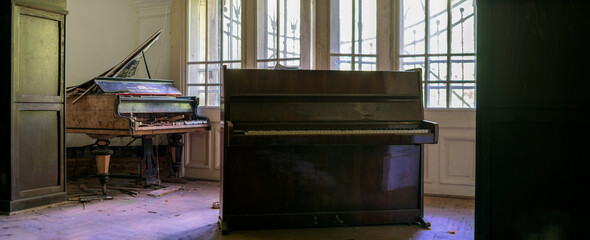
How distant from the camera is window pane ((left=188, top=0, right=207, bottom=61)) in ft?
20.6

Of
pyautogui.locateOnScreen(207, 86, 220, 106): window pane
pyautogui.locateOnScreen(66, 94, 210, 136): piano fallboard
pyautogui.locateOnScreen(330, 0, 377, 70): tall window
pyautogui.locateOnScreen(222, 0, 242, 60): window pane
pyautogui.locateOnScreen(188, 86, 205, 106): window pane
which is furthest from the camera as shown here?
pyautogui.locateOnScreen(188, 86, 205, 106): window pane

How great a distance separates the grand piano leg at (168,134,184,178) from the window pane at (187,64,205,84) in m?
0.81

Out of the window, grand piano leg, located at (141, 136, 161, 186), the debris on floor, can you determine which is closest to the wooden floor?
the debris on floor

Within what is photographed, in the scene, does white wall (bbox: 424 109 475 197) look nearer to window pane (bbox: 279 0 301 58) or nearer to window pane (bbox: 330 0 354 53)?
window pane (bbox: 330 0 354 53)

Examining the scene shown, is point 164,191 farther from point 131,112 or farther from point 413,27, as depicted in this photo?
point 413,27

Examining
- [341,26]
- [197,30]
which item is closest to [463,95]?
[341,26]

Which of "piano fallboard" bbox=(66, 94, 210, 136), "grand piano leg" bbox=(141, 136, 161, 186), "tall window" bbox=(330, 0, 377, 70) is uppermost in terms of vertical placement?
"tall window" bbox=(330, 0, 377, 70)

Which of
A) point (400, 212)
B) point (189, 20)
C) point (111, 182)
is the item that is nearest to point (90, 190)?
point (111, 182)

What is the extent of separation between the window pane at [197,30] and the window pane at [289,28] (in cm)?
114

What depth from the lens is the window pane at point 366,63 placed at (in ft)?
17.9

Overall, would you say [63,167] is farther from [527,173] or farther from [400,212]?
[527,173]

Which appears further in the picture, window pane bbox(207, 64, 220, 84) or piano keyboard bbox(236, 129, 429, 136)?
window pane bbox(207, 64, 220, 84)

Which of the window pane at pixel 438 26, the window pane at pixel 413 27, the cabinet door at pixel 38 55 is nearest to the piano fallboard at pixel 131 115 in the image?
the cabinet door at pixel 38 55

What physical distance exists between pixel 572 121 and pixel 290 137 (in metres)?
1.93
